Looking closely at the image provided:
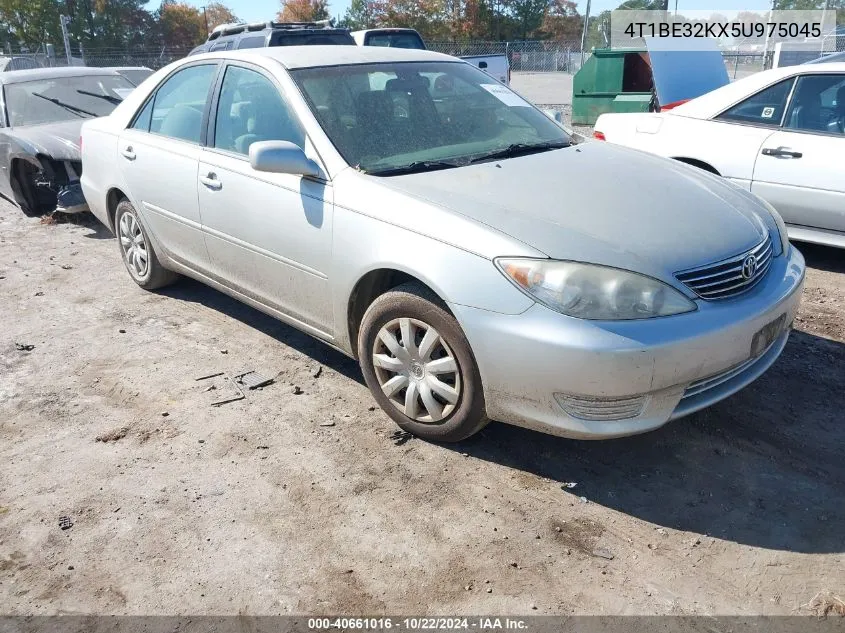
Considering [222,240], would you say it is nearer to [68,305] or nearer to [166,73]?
[166,73]

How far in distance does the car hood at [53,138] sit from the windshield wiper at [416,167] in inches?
194

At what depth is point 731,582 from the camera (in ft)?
8.24

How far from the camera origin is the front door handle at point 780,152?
5250 millimetres

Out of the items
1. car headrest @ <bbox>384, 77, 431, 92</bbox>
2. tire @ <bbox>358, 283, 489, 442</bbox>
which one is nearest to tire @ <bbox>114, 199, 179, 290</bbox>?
car headrest @ <bbox>384, 77, 431, 92</bbox>

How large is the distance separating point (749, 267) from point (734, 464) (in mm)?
842

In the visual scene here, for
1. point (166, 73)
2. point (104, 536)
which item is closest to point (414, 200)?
point (104, 536)

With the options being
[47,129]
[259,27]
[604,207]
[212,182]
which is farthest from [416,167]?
[259,27]

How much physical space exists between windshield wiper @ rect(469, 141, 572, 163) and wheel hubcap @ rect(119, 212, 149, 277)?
8.73 ft

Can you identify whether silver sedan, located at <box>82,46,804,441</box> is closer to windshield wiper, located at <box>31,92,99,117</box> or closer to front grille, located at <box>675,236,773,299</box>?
front grille, located at <box>675,236,773,299</box>

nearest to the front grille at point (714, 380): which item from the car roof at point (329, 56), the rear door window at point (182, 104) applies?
the car roof at point (329, 56)

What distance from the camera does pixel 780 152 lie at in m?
5.33

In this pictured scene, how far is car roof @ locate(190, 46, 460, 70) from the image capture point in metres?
4.00

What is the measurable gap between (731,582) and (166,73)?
4.45m

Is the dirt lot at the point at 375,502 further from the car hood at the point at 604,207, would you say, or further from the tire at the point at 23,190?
the tire at the point at 23,190
